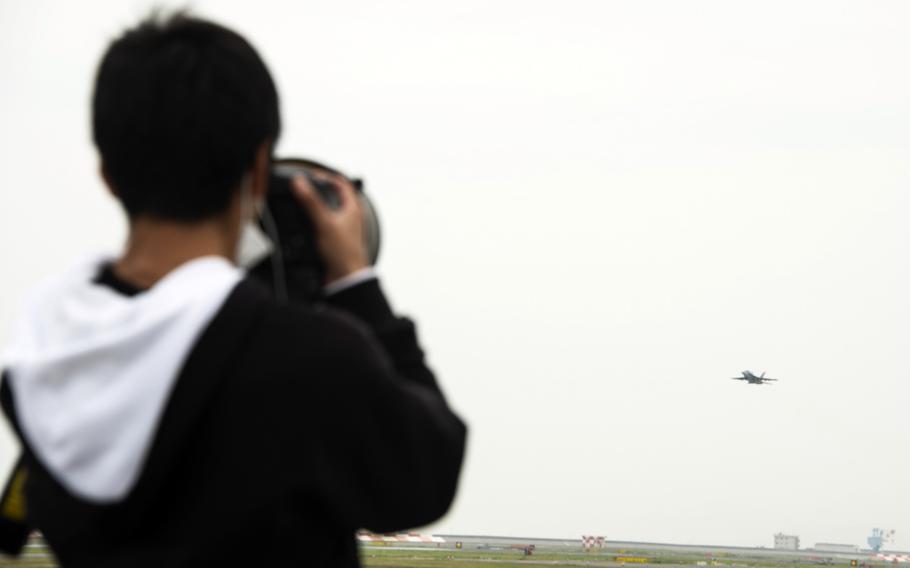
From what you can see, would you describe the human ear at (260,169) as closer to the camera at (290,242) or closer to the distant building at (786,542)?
the camera at (290,242)

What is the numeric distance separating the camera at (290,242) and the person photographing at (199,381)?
1.3 inches

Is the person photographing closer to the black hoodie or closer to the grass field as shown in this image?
the black hoodie

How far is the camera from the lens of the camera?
253 cm

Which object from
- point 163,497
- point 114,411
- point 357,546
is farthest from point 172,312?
point 357,546

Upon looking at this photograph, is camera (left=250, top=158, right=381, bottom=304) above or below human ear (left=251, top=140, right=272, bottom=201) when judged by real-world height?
below

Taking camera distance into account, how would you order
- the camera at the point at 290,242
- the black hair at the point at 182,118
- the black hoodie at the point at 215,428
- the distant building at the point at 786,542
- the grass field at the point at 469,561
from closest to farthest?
the black hoodie at the point at 215,428
the black hair at the point at 182,118
the camera at the point at 290,242
the grass field at the point at 469,561
the distant building at the point at 786,542

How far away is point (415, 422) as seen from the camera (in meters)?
2.35

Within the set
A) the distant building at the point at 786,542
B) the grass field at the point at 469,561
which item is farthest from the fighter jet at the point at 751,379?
the distant building at the point at 786,542

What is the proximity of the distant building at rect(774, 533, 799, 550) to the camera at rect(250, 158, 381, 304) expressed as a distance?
170 meters

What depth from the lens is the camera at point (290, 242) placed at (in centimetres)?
253

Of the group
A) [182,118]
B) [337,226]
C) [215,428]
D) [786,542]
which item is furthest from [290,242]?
[786,542]

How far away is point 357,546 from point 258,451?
42 cm

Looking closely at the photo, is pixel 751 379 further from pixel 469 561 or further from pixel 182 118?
pixel 182 118

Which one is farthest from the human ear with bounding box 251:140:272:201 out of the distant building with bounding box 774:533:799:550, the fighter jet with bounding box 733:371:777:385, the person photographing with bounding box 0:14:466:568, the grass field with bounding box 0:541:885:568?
the distant building with bounding box 774:533:799:550
